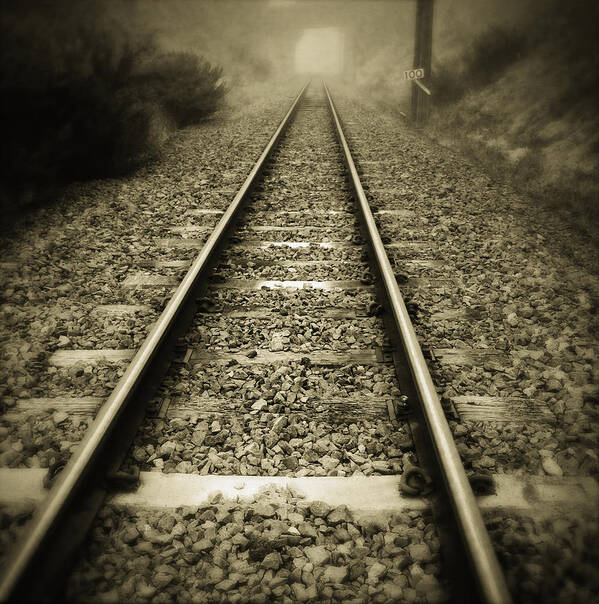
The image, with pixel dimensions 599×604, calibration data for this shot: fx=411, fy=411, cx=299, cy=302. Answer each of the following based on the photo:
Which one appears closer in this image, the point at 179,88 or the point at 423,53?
the point at 179,88

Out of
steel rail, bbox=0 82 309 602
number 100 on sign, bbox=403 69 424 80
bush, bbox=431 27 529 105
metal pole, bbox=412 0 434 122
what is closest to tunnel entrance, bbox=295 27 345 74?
bush, bbox=431 27 529 105

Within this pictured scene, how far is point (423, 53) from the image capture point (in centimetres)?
1088

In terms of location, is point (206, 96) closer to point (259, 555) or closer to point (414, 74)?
point (414, 74)

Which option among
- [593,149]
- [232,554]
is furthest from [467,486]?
[593,149]

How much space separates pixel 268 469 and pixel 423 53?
1214cm

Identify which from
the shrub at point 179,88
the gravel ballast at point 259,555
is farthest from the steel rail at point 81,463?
the shrub at point 179,88

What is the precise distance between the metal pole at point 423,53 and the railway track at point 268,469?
9413 millimetres

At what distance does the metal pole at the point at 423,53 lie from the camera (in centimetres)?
1055

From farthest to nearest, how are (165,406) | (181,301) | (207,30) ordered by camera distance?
(207,30), (181,301), (165,406)

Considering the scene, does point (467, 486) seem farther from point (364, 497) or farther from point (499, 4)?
point (499, 4)

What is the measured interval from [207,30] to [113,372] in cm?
4369

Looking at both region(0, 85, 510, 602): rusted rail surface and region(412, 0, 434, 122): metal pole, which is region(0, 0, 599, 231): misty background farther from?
region(0, 85, 510, 602): rusted rail surface

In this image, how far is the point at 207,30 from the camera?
123 ft

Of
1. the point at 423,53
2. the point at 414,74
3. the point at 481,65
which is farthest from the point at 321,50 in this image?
the point at 414,74
